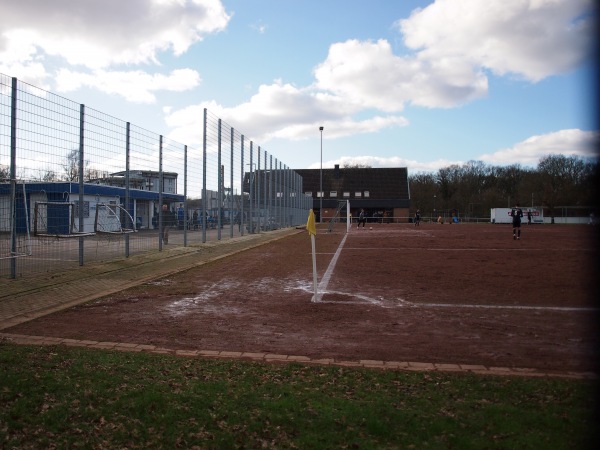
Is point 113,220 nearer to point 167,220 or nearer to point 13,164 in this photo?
point 167,220

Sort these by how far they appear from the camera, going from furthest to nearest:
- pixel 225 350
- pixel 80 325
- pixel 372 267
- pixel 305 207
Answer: pixel 305 207
pixel 372 267
pixel 80 325
pixel 225 350

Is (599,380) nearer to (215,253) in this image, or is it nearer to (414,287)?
(414,287)

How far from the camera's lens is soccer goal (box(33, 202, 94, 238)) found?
36.5 feet

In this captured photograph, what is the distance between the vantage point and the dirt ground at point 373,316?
17.4ft

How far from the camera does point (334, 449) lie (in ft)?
10.3

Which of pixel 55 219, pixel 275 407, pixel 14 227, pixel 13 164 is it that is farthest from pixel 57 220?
pixel 275 407

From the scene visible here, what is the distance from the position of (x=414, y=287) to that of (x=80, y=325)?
6.33 metres

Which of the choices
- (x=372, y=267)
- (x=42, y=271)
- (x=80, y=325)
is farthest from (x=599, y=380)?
(x=42, y=271)

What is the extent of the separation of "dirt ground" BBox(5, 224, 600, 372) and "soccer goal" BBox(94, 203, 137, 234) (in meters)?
3.08

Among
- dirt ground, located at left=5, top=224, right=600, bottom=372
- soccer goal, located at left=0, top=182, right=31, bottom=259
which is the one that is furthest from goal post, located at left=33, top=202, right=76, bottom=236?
dirt ground, located at left=5, top=224, right=600, bottom=372

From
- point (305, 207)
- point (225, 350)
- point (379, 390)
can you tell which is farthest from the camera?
point (305, 207)

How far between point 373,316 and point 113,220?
31.1 feet

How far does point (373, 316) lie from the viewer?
717 centimetres

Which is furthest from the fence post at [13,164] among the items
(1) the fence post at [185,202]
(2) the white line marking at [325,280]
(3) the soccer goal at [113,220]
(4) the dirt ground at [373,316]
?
(1) the fence post at [185,202]
